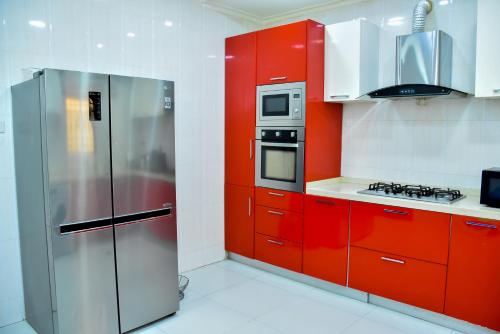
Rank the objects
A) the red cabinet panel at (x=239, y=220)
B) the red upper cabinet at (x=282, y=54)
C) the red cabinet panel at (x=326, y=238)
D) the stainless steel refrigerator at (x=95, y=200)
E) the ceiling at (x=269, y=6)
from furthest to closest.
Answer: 1. the red cabinet panel at (x=239, y=220)
2. the ceiling at (x=269, y=6)
3. the red upper cabinet at (x=282, y=54)
4. the red cabinet panel at (x=326, y=238)
5. the stainless steel refrigerator at (x=95, y=200)

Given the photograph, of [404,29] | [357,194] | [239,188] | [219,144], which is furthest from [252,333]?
[404,29]

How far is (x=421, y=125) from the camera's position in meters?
3.05

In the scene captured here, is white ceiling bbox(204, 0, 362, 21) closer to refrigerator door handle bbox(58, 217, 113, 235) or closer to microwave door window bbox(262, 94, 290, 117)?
microwave door window bbox(262, 94, 290, 117)

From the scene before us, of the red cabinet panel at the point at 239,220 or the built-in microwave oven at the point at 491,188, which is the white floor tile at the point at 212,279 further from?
the built-in microwave oven at the point at 491,188

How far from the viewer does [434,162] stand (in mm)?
3002

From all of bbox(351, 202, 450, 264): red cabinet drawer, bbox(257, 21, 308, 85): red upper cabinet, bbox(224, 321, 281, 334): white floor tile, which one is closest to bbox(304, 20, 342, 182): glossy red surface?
bbox(257, 21, 308, 85): red upper cabinet

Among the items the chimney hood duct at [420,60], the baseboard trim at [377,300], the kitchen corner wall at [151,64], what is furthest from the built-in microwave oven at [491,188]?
the kitchen corner wall at [151,64]

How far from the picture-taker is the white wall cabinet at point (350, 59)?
3.04 meters

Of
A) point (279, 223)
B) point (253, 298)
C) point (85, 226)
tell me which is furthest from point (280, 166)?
point (85, 226)

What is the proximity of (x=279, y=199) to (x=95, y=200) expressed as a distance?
5.51 feet

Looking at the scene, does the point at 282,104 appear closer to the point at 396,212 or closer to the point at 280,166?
the point at 280,166

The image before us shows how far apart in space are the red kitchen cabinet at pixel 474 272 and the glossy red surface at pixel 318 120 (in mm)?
1192

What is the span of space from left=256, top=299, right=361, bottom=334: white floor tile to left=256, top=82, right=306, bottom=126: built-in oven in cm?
151

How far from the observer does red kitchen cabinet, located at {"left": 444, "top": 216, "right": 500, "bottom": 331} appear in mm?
2303
